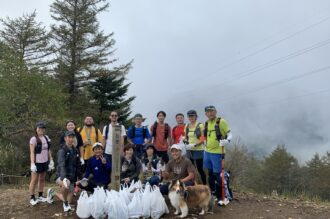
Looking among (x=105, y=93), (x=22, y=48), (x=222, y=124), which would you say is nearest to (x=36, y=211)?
(x=222, y=124)

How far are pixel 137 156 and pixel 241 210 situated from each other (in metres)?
2.47

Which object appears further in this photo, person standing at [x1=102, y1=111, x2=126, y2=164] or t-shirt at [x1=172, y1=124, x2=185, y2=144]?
t-shirt at [x1=172, y1=124, x2=185, y2=144]

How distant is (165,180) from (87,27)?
3013cm

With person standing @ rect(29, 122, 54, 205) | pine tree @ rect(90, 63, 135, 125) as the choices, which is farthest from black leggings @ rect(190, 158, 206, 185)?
pine tree @ rect(90, 63, 135, 125)

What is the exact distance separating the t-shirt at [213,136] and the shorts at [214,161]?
0.31 ft

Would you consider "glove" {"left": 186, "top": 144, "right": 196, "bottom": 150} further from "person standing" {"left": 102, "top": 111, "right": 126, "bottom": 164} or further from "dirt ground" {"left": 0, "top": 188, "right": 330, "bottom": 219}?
"person standing" {"left": 102, "top": 111, "right": 126, "bottom": 164}

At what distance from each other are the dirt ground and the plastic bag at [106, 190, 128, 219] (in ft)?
2.75

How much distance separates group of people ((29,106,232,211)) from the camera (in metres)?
7.93

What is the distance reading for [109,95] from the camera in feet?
118

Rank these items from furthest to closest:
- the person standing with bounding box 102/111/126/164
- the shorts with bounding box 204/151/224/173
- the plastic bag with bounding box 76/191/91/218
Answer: the person standing with bounding box 102/111/126/164 < the shorts with bounding box 204/151/224/173 < the plastic bag with bounding box 76/191/91/218

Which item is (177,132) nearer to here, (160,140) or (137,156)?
(160,140)

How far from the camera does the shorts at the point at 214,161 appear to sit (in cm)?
810

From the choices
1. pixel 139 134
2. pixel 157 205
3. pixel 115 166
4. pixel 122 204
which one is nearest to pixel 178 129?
pixel 139 134

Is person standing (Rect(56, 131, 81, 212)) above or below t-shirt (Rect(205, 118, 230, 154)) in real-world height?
below
